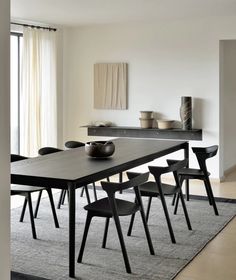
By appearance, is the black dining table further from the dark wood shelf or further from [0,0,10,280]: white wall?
the dark wood shelf

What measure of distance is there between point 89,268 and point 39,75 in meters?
4.73

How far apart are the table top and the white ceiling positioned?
5.89 ft

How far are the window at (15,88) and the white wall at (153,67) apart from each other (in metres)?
1.09

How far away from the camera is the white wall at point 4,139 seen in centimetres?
275

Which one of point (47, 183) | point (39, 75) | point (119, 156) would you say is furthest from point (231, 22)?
point (47, 183)

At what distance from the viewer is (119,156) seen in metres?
5.31

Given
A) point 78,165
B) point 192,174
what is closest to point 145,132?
point 192,174

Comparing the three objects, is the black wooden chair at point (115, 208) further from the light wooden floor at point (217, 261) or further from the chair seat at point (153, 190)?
the chair seat at point (153, 190)

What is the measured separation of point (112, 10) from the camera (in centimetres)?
722

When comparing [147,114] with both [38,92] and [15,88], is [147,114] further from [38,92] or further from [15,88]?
[15,88]

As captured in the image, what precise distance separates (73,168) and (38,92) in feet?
13.4

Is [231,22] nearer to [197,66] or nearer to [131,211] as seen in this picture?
[197,66]

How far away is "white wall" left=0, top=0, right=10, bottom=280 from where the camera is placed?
275cm

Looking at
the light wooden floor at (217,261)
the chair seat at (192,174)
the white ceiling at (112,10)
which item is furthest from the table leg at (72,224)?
the white ceiling at (112,10)
